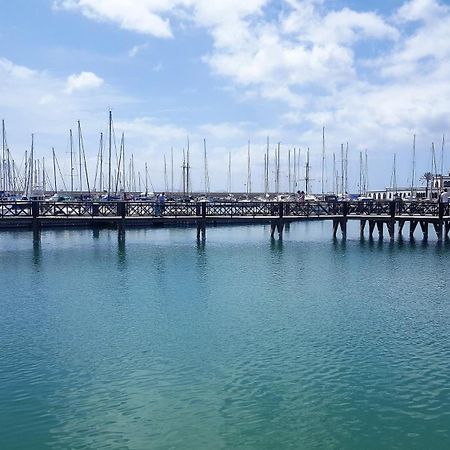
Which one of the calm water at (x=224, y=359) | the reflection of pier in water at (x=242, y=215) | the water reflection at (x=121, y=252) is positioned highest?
the reflection of pier in water at (x=242, y=215)

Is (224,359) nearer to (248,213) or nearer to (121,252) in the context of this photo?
(121,252)

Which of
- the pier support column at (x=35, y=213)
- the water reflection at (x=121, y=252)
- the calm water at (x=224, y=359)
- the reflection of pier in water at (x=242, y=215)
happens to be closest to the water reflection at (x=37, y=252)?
the pier support column at (x=35, y=213)

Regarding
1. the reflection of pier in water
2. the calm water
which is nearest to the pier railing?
the reflection of pier in water

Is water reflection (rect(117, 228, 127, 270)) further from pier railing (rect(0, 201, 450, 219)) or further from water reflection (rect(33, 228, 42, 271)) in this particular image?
A: water reflection (rect(33, 228, 42, 271))

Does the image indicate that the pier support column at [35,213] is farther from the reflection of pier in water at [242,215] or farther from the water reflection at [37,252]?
the water reflection at [37,252]

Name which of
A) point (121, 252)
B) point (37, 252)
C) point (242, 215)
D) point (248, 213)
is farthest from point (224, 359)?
point (248, 213)

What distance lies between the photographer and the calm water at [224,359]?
15.8m

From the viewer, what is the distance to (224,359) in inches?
859

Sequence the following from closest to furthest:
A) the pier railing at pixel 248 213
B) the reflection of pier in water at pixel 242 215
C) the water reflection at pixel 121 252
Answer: the water reflection at pixel 121 252 → the reflection of pier in water at pixel 242 215 → the pier railing at pixel 248 213

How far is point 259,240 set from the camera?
74.1 m

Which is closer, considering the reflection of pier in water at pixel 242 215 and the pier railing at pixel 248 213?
the reflection of pier in water at pixel 242 215

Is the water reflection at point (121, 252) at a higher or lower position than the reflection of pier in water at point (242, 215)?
lower

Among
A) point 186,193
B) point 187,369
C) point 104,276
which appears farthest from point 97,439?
point 186,193

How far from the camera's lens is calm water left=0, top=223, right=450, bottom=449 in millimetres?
15789
